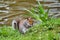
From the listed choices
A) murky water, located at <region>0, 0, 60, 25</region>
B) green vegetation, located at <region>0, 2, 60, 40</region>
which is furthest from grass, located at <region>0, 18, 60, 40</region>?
murky water, located at <region>0, 0, 60, 25</region>

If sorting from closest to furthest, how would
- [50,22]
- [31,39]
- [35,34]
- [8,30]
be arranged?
1. [31,39]
2. [35,34]
3. [8,30]
4. [50,22]

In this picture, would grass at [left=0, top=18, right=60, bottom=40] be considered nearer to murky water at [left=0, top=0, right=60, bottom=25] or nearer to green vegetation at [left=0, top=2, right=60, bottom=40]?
green vegetation at [left=0, top=2, right=60, bottom=40]

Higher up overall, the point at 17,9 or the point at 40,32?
the point at 40,32

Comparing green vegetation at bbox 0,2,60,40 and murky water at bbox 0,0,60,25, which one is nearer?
green vegetation at bbox 0,2,60,40

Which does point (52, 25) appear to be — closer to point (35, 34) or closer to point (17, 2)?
point (35, 34)

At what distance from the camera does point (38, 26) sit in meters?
6.73

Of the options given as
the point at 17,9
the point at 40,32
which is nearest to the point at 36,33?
the point at 40,32

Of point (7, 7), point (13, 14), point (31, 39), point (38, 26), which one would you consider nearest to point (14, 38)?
point (31, 39)

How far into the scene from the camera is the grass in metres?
5.53

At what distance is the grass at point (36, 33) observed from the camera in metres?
5.53

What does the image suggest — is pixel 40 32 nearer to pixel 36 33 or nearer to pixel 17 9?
pixel 36 33

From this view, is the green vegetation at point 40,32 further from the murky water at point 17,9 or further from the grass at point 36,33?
the murky water at point 17,9

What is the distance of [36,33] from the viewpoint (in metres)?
6.17

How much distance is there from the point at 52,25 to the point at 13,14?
10.4 ft
